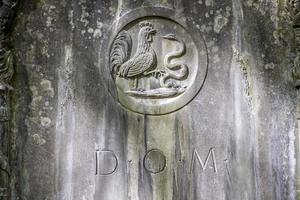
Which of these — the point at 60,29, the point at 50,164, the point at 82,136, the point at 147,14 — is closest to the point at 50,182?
the point at 50,164

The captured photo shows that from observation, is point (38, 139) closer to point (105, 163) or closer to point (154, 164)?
point (105, 163)

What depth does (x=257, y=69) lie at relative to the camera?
6.75 meters

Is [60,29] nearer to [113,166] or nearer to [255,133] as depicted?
[113,166]

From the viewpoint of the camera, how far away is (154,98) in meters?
6.66

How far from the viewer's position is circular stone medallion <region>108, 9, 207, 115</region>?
6.62 meters

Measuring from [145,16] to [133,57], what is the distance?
1.62 ft

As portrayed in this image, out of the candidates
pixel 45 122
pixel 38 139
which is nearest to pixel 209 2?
pixel 45 122

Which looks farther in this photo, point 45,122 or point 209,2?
point 209,2

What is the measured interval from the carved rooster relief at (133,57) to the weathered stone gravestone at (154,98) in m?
0.01

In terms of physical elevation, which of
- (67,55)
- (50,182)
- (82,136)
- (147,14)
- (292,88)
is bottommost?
(50,182)

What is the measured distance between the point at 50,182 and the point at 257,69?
8.70ft

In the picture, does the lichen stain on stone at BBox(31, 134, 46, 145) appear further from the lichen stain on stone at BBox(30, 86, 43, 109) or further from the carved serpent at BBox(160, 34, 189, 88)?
the carved serpent at BBox(160, 34, 189, 88)

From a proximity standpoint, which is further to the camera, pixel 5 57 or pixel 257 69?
pixel 257 69

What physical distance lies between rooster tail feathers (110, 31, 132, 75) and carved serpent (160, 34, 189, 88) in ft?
1.50
